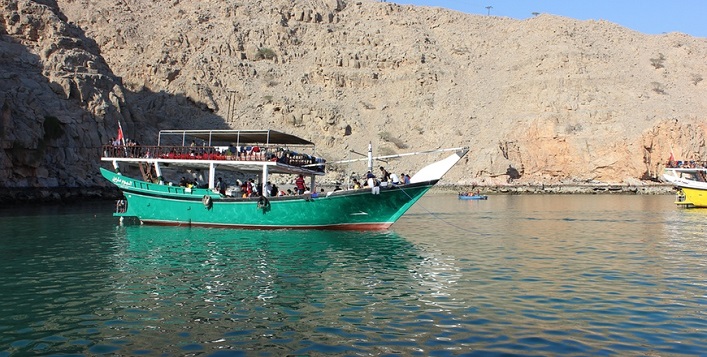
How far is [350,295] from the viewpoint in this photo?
13.5m

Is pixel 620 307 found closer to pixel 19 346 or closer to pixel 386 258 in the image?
pixel 386 258

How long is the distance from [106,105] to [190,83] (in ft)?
102

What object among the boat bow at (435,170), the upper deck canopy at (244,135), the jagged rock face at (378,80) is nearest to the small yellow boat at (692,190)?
the boat bow at (435,170)

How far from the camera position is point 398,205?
89.0 feet

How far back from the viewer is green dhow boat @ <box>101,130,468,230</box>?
26.6 meters

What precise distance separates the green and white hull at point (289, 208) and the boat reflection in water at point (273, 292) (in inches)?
129

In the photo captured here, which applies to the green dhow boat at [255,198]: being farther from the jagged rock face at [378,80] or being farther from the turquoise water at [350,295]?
the jagged rock face at [378,80]

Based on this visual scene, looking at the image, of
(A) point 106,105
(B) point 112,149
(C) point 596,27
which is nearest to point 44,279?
(B) point 112,149

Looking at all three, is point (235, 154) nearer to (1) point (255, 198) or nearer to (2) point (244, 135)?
(2) point (244, 135)

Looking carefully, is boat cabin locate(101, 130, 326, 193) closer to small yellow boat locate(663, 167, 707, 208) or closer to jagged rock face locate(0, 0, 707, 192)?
jagged rock face locate(0, 0, 707, 192)

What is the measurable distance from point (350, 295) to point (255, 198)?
14.6 meters

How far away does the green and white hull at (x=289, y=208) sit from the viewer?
2652cm

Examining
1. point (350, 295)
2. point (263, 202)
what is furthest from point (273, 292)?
point (263, 202)

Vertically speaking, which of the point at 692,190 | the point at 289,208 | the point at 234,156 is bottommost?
the point at 289,208
